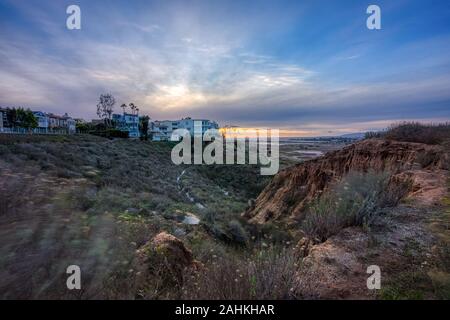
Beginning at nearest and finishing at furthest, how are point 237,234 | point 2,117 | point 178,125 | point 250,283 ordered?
point 250,283
point 237,234
point 2,117
point 178,125

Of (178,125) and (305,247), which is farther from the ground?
(178,125)

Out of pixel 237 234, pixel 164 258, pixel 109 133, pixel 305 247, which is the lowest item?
pixel 237 234

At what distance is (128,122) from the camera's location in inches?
2852

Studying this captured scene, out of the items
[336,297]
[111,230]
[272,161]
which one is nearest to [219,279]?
[336,297]

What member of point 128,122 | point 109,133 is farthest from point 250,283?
point 128,122

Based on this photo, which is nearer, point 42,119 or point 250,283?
point 250,283

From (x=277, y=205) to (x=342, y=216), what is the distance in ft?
29.3

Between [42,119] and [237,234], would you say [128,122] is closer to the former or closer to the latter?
[42,119]

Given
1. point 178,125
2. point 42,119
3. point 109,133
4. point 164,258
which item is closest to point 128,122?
point 178,125

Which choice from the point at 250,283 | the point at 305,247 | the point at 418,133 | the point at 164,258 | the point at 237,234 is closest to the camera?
the point at 250,283

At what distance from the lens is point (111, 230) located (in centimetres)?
548
